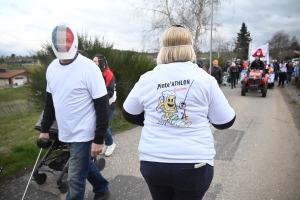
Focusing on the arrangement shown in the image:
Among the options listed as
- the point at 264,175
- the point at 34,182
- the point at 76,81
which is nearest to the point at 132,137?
the point at 34,182

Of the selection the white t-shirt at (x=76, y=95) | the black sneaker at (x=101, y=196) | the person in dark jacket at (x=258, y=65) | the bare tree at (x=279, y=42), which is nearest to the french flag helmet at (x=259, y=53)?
the person in dark jacket at (x=258, y=65)

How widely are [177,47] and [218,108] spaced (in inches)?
18.8

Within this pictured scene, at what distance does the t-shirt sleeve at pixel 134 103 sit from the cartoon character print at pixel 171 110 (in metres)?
0.19

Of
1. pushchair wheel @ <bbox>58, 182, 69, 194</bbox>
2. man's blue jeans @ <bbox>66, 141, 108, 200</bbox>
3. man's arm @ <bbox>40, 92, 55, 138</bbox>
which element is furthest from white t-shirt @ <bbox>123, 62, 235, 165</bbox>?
pushchair wheel @ <bbox>58, 182, 69, 194</bbox>

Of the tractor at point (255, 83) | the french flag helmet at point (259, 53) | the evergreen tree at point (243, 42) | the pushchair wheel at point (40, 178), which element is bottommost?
the pushchair wheel at point (40, 178)

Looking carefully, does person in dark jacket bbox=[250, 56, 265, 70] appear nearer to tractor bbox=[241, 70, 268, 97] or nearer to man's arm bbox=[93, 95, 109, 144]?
tractor bbox=[241, 70, 268, 97]

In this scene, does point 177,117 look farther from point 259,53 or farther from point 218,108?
point 259,53

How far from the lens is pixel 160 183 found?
1.51 m

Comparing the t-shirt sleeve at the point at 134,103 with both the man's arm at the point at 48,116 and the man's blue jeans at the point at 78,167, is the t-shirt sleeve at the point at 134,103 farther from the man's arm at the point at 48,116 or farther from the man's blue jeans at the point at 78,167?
the man's arm at the point at 48,116

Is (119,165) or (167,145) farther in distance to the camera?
(119,165)

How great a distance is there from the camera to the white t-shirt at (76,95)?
216 cm

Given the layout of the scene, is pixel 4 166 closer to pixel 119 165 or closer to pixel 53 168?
pixel 53 168

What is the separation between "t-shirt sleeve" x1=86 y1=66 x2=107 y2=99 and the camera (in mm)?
2164

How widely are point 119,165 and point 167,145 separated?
2.64 m
